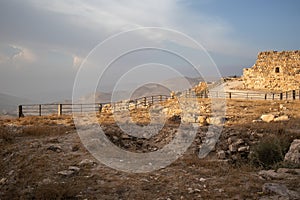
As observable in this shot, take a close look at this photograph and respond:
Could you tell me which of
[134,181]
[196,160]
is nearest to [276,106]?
[196,160]

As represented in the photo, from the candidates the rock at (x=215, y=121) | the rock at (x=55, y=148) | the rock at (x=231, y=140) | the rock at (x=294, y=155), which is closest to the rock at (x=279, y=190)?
the rock at (x=294, y=155)

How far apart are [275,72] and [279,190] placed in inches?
1375

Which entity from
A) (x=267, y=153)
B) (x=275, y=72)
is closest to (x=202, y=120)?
(x=267, y=153)

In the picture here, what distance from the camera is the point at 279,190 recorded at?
6.59m

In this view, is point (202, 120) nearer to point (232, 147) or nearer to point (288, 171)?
point (232, 147)

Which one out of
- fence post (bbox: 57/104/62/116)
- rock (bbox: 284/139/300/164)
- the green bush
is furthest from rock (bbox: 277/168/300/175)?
fence post (bbox: 57/104/62/116)

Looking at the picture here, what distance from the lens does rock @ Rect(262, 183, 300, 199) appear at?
6.37m

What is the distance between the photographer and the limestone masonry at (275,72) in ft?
122

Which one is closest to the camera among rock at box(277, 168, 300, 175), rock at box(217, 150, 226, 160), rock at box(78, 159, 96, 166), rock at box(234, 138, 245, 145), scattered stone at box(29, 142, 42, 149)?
rock at box(277, 168, 300, 175)

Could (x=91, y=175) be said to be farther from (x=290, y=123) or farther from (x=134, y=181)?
(x=290, y=123)

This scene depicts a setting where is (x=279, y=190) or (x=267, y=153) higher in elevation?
(x=267, y=153)

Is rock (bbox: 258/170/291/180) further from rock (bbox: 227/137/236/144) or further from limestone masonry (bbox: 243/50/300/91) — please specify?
limestone masonry (bbox: 243/50/300/91)

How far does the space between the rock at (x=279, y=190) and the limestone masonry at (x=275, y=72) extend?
3321 cm

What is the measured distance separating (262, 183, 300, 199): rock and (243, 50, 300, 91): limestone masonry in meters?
33.2
